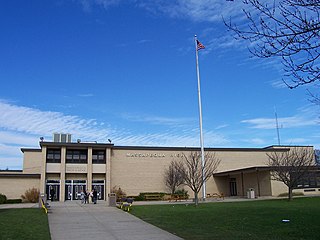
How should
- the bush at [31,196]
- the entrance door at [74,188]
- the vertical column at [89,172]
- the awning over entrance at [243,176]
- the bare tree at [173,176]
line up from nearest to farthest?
the awning over entrance at [243,176] → the bush at [31,196] → the vertical column at [89,172] → the entrance door at [74,188] → the bare tree at [173,176]

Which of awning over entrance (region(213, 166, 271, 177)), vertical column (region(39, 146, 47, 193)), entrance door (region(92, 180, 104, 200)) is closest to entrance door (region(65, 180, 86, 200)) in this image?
entrance door (region(92, 180, 104, 200))

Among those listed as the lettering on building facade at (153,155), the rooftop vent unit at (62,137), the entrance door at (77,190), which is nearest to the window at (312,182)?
the lettering on building facade at (153,155)

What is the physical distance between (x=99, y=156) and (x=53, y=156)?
6.17 m

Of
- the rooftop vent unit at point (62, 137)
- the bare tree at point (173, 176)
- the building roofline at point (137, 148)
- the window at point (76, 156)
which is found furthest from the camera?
the rooftop vent unit at point (62, 137)

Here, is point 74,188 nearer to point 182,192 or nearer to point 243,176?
point 182,192

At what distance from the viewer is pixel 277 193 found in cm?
4394

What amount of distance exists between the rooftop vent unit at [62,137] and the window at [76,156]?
114 inches

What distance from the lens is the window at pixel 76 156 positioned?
50.0 meters

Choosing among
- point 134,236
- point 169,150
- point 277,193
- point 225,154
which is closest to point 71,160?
point 169,150

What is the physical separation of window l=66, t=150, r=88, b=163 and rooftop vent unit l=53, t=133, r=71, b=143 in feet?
9.51

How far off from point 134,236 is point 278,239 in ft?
15.8

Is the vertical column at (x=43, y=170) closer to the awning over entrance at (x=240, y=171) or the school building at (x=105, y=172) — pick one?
the school building at (x=105, y=172)

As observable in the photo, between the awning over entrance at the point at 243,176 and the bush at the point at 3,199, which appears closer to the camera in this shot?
the bush at the point at 3,199

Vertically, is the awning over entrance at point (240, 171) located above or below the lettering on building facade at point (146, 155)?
below
